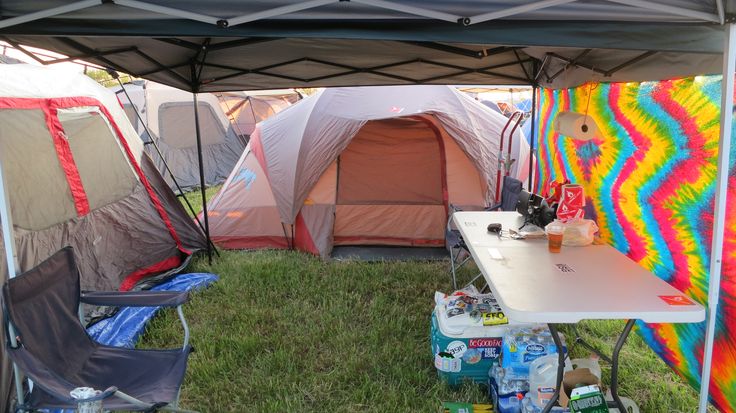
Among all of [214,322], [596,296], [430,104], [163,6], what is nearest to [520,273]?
[596,296]

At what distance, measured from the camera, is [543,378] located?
7.62 ft

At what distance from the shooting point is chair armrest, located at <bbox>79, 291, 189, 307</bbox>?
2254 mm

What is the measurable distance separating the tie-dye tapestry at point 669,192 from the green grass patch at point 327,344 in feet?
1.19

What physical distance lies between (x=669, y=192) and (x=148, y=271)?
12.5ft

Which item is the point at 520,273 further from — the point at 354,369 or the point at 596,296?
the point at 354,369

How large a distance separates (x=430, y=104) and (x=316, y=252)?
1.82m

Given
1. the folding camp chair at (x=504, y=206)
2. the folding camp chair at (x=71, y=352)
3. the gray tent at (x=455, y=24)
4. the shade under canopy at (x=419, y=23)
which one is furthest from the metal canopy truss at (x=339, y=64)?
the folding camp chair at (x=71, y=352)

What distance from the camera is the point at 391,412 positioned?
8.03 ft

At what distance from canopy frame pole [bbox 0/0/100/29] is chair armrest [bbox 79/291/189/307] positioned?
4.03 feet

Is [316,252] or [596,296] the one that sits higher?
[596,296]

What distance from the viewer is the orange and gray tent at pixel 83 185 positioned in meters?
3.02

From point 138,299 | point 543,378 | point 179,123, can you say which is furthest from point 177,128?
point 543,378

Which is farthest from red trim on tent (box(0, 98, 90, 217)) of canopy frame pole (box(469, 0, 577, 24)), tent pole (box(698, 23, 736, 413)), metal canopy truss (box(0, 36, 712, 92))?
tent pole (box(698, 23, 736, 413))

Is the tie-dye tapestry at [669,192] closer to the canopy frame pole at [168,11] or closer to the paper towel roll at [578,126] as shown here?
the paper towel roll at [578,126]
